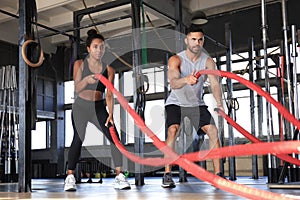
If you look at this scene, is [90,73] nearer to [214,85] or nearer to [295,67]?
[214,85]

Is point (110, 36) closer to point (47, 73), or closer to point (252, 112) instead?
point (47, 73)

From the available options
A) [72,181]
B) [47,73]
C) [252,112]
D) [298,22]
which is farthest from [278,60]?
[47,73]

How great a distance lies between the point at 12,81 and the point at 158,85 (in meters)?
3.66

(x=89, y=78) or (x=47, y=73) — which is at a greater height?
(x=47, y=73)

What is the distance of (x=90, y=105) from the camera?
3486 mm

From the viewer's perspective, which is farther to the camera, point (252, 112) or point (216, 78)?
point (252, 112)

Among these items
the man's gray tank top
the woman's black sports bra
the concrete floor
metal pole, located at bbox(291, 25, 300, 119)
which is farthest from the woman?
metal pole, located at bbox(291, 25, 300, 119)

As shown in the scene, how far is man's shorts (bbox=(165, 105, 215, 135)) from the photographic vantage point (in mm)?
3463

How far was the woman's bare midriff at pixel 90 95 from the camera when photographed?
348 centimetres

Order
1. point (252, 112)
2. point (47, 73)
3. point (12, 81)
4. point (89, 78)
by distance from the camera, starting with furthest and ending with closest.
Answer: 1. point (47, 73)
2. point (12, 81)
3. point (252, 112)
4. point (89, 78)

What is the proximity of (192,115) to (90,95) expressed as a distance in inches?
31.6

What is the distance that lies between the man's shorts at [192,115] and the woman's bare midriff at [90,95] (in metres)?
0.55

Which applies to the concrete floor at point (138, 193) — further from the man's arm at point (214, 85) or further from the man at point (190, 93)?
the man's arm at point (214, 85)

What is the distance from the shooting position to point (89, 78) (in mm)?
3303
